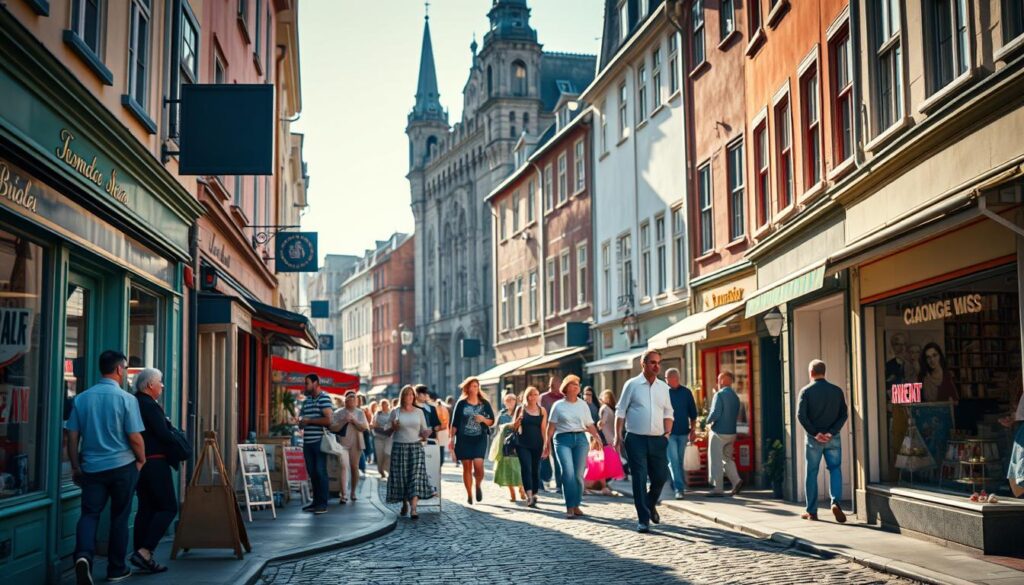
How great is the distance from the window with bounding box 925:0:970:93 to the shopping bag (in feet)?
28.7

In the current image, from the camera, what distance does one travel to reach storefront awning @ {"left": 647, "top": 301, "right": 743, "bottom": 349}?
19.0m

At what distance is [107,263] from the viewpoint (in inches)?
450

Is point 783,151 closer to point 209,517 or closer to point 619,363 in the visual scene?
point 619,363

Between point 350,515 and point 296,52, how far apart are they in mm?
21075

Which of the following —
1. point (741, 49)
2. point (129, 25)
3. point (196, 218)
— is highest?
point (741, 49)

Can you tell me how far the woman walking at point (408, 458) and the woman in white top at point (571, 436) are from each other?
71.1 inches

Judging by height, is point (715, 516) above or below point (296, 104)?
below

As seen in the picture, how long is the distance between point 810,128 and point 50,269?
11.0 m

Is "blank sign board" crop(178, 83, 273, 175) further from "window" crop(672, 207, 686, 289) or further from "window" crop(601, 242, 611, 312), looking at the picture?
"window" crop(601, 242, 611, 312)

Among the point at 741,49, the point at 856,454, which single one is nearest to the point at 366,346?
the point at 741,49

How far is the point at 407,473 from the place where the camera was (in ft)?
53.0

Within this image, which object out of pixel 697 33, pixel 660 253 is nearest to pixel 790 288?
pixel 697 33

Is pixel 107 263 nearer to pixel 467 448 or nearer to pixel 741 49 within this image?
pixel 467 448

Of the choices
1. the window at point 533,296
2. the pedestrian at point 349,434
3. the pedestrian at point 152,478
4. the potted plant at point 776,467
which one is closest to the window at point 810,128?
the potted plant at point 776,467
